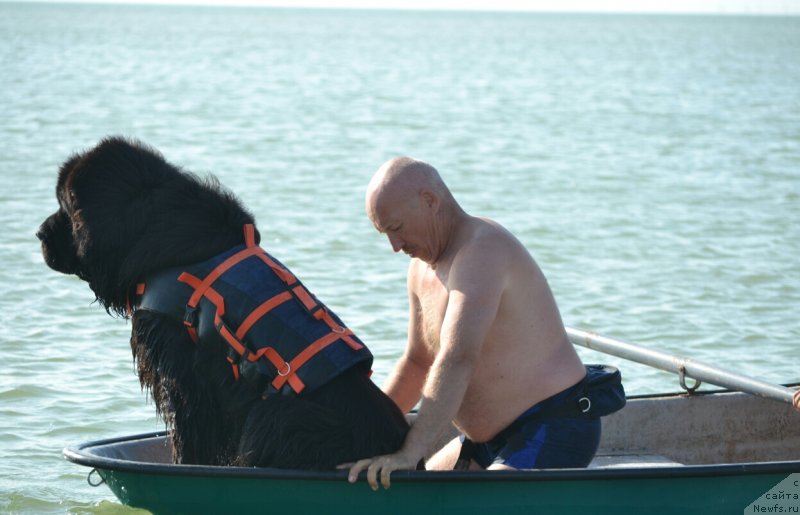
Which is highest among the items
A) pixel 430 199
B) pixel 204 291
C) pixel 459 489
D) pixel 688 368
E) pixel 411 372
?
pixel 430 199

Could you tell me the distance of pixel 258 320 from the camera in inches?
159

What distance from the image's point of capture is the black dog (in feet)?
13.3

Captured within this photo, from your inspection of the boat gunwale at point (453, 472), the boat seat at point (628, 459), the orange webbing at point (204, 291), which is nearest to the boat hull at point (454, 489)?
the boat gunwale at point (453, 472)

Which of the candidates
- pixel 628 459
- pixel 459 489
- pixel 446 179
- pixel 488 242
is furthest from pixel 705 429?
pixel 446 179

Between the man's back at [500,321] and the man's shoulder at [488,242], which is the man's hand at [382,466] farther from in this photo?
the man's shoulder at [488,242]

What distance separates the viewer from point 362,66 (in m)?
51.0

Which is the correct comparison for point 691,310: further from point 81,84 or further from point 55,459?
point 81,84

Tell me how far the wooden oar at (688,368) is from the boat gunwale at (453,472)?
58cm

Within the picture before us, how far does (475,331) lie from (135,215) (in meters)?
1.11

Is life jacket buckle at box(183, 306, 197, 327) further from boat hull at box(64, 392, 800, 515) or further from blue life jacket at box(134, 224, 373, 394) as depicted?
boat hull at box(64, 392, 800, 515)

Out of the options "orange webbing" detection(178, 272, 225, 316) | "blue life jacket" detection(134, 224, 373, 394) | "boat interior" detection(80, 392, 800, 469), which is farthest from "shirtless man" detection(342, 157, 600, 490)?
"boat interior" detection(80, 392, 800, 469)

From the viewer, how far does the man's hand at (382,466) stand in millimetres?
4004

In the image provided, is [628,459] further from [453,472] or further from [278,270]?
[278,270]

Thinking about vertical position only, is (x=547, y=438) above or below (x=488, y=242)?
below
